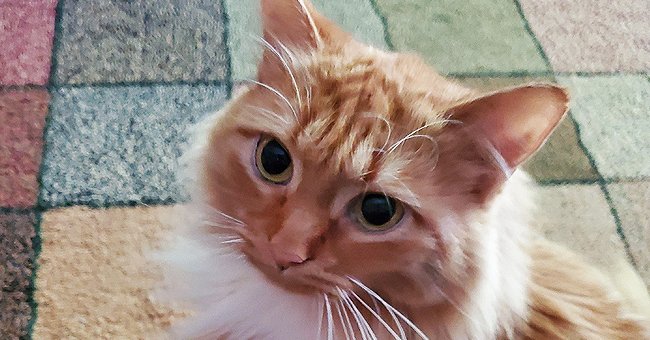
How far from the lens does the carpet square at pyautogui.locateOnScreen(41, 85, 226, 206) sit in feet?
4.53

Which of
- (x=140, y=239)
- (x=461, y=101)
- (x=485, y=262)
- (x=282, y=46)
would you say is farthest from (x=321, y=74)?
(x=140, y=239)

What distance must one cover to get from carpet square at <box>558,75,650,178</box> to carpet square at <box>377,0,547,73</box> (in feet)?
0.45

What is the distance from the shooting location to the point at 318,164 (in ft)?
2.56

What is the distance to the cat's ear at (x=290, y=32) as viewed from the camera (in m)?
0.88

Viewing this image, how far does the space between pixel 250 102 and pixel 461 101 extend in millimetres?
280

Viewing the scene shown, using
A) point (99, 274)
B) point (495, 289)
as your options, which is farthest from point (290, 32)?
point (99, 274)

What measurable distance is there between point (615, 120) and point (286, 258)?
1207 millimetres

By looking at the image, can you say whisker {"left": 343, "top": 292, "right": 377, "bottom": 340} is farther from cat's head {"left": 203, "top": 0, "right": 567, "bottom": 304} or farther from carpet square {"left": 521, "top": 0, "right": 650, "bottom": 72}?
carpet square {"left": 521, "top": 0, "right": 650, "bottom": 72}

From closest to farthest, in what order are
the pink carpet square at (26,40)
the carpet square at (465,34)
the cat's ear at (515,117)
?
the cat's ear at (515,117) < the pink carpet square at (26,40) < the carpet square at (465,34)

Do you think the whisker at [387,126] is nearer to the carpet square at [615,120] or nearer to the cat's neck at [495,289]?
the cat's neck at [495,289]

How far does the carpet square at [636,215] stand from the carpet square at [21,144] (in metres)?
1.26

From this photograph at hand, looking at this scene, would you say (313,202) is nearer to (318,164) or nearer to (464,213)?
(318,164)

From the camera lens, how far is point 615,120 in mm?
1674

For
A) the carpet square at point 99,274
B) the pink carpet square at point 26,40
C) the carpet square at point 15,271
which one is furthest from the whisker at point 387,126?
the pink carpet square at point 26,40
